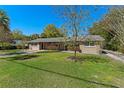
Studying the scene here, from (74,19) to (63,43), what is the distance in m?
6.15

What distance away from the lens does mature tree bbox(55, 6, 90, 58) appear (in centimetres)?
1286

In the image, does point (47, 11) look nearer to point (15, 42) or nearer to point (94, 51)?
point (94, 51)

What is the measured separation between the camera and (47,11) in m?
12.4

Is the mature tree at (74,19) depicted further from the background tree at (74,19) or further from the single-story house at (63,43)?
the single-story house at (63,43)

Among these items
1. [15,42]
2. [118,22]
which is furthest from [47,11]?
[15,42]

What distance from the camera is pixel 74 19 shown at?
13.4m

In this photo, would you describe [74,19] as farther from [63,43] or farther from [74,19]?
[63,43]

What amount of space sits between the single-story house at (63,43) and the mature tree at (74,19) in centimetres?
69

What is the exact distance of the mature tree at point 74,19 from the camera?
12863 millimetres

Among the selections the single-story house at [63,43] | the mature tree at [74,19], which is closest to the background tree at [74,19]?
the mature tree at [74,19]

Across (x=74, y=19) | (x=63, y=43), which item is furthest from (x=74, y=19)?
(x=63, y=43)

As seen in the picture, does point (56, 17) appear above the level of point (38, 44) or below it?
above
